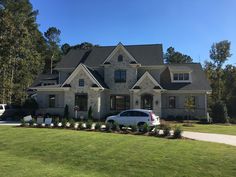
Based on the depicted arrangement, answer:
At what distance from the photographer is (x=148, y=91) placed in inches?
1581

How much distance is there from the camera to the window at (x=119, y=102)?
4238 cm

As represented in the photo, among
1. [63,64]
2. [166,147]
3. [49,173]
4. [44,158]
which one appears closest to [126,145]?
[166,147]

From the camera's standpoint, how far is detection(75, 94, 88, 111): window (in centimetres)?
4031

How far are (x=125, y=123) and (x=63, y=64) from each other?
22241mm

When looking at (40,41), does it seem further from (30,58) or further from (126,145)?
(126,145)

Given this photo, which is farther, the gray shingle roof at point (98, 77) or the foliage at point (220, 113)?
the gray shingle roof at point (98, 77)

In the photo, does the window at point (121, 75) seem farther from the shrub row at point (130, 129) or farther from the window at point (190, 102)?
the shrub row at point (130, 129)

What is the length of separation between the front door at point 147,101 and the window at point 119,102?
2.28 m


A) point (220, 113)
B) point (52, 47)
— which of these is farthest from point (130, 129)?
point (52, 47)

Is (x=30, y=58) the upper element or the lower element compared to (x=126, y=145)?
upper

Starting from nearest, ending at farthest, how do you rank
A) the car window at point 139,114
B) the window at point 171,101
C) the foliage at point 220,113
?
the car window at point 139,114 → the foliage at point 220,113 → the window at point 171,101

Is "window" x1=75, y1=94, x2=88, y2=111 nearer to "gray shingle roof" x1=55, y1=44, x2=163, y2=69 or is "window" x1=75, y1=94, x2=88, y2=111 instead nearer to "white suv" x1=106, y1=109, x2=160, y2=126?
"gray shingle roof" x1=55, y1=44, x2=163, y2=69

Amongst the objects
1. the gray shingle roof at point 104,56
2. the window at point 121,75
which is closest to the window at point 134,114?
the window at point 121,75

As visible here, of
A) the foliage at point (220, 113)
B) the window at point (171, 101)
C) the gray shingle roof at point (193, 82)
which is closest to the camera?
the foliage at point (220, 113)
